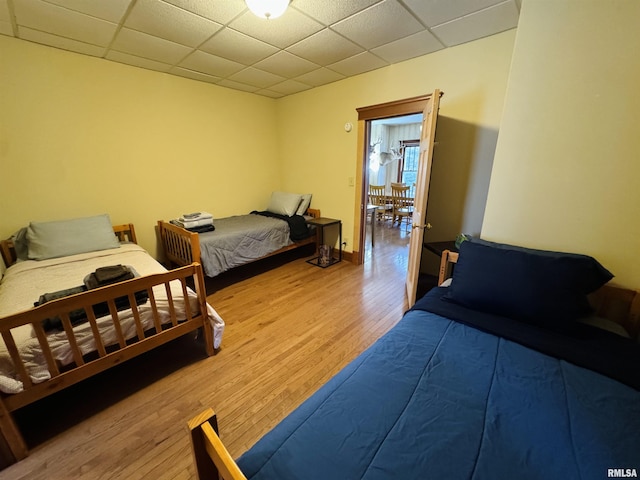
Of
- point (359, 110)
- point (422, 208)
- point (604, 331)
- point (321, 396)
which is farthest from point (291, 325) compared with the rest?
Answer: point (359, 110)

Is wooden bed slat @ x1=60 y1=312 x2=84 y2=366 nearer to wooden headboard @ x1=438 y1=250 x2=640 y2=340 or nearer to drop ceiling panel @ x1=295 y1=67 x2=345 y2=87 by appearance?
wooden headboard @ x1=438 y1=250 x2=640 y2=340

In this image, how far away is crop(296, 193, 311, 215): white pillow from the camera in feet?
13.3

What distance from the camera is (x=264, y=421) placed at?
144cm

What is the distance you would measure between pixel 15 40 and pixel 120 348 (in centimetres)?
287

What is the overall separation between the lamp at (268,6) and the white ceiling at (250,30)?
0.19 m

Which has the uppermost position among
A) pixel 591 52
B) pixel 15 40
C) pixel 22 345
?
pixel 15 40

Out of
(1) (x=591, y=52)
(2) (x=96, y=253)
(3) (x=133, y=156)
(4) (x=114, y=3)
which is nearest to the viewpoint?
(1) (x=591, y=52)

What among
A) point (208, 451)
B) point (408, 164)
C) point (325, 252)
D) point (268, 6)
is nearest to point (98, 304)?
point (208, 451)

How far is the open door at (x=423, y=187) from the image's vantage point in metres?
2.04

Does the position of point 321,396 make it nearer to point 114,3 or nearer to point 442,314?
point 442,314

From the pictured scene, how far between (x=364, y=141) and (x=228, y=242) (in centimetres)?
213

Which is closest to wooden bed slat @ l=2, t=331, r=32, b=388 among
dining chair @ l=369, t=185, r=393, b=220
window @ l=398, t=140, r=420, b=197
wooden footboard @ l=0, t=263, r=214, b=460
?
wooden footboard @ l=0, t=263, r=214, b=460

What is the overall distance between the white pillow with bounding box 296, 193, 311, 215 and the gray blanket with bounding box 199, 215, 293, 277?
1.65 ft

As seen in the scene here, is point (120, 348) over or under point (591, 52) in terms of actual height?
under
